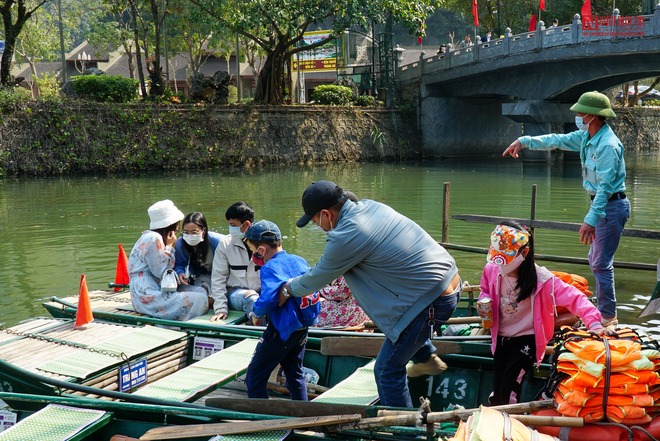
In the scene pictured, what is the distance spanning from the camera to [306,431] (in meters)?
4.45

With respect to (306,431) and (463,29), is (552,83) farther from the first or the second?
(463,29)

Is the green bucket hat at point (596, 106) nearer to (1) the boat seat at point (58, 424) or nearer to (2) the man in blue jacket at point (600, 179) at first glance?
(2) the man in blue jacket at point (600, 179)

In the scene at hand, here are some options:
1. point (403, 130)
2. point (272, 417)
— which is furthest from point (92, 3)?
point (272, 417)

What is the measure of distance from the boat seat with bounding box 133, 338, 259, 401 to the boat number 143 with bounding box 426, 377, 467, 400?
4.63ft

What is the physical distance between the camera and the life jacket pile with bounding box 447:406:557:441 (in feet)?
12.2

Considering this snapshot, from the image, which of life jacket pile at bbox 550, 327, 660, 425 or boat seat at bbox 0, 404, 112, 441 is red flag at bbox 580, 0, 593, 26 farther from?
boat seat at bbox 0, 404, 112, 441

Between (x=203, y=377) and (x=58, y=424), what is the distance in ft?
3.93

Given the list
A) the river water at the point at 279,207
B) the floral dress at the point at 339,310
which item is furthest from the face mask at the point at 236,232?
the river water at the point at 279,207

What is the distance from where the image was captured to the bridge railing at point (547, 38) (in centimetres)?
2436

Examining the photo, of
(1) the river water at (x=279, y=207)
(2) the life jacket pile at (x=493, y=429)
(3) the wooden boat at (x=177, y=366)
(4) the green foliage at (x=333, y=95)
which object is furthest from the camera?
(4) the green foliage at (x=333, y=95)

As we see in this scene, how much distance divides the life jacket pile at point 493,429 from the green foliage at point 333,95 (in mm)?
28972

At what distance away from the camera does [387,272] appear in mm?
4430

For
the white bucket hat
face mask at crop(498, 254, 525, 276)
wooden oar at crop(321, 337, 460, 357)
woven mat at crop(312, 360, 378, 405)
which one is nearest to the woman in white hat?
the white bucket hat

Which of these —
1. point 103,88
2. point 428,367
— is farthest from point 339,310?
point 103,88
